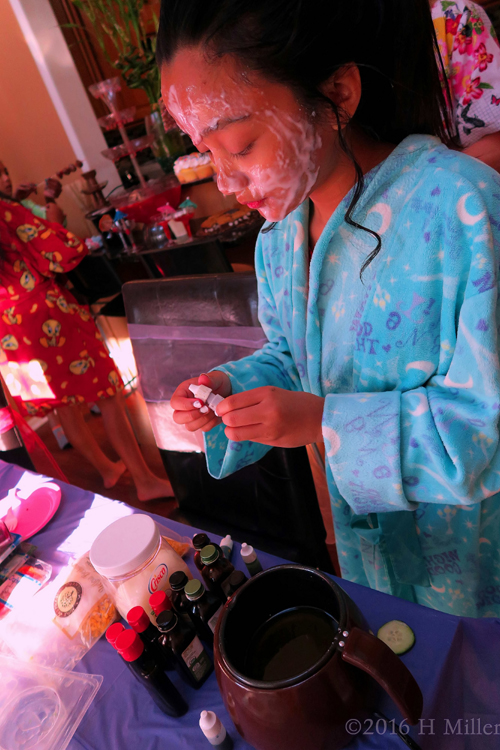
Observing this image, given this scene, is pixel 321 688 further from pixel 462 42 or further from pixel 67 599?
pixel 462 42

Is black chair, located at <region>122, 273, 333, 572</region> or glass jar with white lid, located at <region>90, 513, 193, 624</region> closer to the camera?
glass jar with white lid, located at <region>90, 513, 193, 624</region>

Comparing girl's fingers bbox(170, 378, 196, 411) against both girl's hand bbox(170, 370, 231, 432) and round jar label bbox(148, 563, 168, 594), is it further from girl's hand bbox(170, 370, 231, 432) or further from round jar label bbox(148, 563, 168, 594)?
round jar label bbox(148, 563, 168, 594)

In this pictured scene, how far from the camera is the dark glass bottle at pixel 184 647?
1.93 ft

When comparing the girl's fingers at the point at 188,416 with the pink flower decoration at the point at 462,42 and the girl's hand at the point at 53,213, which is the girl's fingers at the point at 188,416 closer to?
the pink flower decoration at the point at 462,42

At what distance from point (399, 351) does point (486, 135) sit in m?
0.99

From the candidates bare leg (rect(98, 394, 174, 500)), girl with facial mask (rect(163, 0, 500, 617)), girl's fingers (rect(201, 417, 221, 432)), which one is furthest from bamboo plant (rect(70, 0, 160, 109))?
girl's fingers (rect(201, 417, 221, 432))

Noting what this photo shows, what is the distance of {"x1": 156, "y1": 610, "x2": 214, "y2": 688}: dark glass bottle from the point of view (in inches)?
23.1

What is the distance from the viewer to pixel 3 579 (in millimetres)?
889

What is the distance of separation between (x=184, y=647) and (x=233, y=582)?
95 millimetres

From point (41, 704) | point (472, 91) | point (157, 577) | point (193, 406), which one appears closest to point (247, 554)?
point (157, 577)

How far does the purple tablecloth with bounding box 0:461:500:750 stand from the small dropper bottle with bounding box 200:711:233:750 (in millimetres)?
18

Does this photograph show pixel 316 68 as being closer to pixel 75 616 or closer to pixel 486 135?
pixel 75 616

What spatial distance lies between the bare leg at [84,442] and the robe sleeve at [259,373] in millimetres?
1765

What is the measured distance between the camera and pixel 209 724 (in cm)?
53
